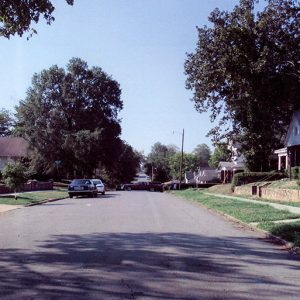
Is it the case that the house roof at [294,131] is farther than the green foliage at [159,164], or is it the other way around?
the green foliage at [159,164]

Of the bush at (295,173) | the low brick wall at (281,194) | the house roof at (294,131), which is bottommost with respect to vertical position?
the low brick wall at (281,194)

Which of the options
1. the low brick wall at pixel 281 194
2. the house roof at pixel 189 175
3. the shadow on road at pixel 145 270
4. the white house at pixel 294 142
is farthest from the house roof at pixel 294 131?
the house roof at pixel 189 175

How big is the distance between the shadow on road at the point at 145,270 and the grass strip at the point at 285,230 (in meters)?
1.00

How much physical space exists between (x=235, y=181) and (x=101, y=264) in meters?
35.8

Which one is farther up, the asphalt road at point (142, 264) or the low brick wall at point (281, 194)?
the low brick wall at point (281, 194)

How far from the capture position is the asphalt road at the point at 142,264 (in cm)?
664

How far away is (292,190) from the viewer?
1045 inches

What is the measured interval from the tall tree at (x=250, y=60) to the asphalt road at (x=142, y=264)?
17345 millimetres

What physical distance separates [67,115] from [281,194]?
46553 millimetres

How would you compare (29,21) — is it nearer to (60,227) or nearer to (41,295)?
(60,227)

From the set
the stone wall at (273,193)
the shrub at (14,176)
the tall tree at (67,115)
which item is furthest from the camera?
the tall tree at (67,115)

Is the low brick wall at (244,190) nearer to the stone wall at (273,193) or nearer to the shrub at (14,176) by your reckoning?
the stone wall at (273,193)

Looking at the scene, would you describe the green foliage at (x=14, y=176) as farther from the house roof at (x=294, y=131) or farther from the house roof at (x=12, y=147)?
the house roof at (x=12, y=147)

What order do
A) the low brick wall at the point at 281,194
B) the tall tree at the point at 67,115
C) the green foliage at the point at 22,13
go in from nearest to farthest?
1. the green foliage at the point at 22,13
2. the low brick wall at the point at 281,194
3. the tall tree at the point at 67,115
